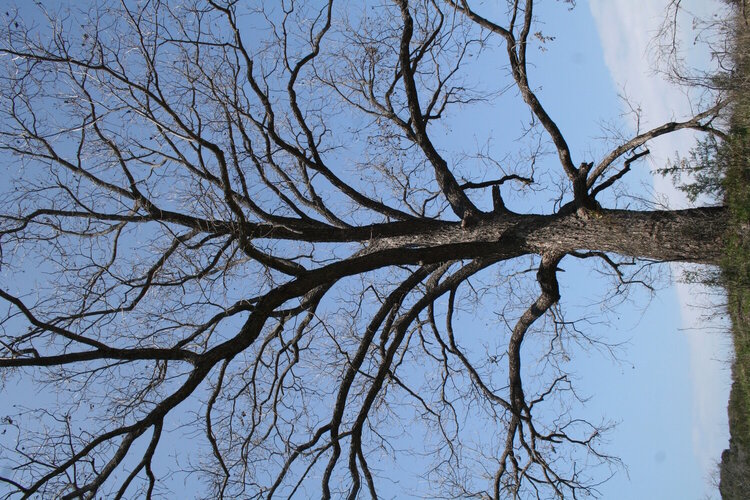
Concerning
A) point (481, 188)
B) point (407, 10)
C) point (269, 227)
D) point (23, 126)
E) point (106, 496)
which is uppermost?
point (407, 10)

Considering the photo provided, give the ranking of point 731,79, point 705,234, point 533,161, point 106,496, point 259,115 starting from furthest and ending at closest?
point 533,161 < point 259,115 < point 731,79 < point 705,234 < point 106,496

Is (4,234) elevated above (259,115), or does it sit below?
below

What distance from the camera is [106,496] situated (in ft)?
17.7

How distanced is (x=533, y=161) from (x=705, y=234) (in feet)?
9.66

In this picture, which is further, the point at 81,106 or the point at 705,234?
the point at 81,106

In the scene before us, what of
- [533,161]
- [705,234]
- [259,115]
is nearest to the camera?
[705,234]

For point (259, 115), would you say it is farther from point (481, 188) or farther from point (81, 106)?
point (481, 188)

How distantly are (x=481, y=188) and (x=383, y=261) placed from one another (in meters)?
2.81

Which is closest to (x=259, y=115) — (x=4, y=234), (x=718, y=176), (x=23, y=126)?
(x=23, y=126)

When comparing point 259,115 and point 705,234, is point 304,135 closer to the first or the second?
point 259,115

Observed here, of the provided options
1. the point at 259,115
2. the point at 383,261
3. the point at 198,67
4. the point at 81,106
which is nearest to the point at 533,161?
the point at 383,261

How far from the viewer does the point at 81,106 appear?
6555 millimetres

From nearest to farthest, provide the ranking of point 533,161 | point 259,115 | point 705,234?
point 705,234
point 259,115
point 533,161

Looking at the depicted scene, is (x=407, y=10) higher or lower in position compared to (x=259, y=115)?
higher
